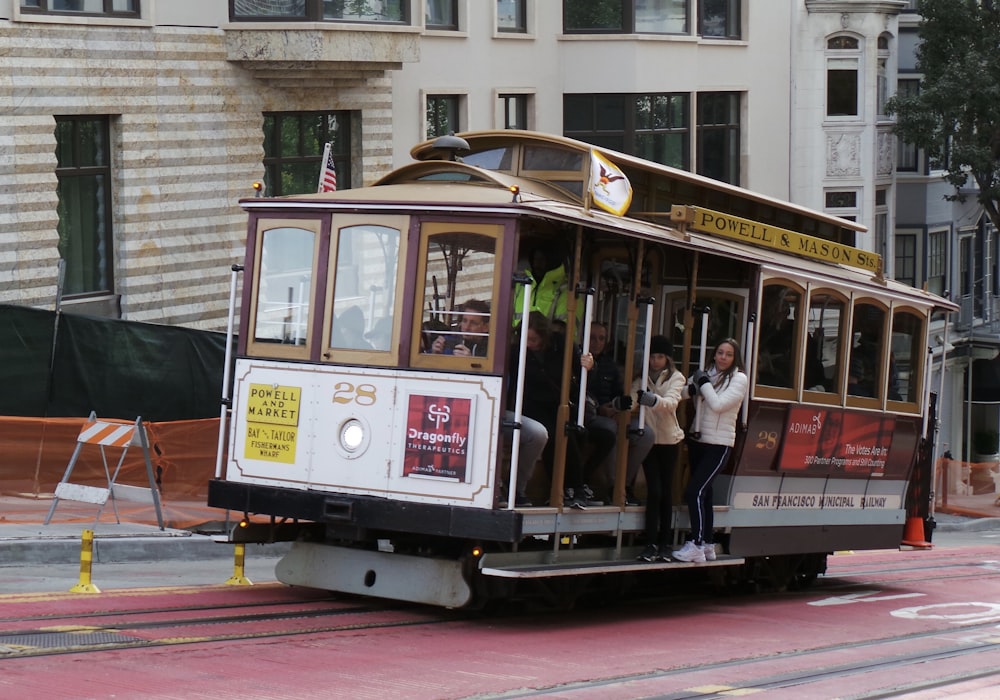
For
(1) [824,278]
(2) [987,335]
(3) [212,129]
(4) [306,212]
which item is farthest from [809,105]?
(4) [306,212]

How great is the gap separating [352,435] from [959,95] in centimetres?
2728

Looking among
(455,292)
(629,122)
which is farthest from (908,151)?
(455,292)

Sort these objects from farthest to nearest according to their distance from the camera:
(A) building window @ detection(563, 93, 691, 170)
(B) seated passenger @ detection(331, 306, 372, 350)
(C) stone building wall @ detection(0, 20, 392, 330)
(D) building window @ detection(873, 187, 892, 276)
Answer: (D) building window @ detection(873, 187, 892, 276) < (A) building window @ detection(563, 93, 691, 170) < (C) stone building wall @ detection(0, 20, 392, 330) < (B) seated passenger @ detection(331, 306, 372, 350)

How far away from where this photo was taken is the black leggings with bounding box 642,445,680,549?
1227 cm

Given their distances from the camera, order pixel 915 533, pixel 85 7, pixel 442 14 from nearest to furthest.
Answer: pixel 915 533 → pixel 85 7 → pixel 442 14

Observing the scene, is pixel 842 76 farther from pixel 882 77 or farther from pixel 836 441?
pixel 836 441

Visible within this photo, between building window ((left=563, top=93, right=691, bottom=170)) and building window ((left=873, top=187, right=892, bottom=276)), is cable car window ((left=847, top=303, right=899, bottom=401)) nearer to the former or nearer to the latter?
building window ((left=563, top=93, right=691, bottom=170))

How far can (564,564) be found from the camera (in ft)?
38.0

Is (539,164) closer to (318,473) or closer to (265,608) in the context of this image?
(318,473)

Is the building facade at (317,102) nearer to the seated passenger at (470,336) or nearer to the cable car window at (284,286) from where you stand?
the cable car window at (284,286)

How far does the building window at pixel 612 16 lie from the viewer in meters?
29.3

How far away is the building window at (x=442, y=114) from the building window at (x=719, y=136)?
650 centimetres

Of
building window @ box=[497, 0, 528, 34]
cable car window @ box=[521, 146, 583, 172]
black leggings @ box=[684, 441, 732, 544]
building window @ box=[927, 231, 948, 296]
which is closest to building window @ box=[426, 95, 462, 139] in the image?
building window @ box=[497, 0, 528, 34]

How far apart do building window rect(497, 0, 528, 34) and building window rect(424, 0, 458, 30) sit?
1.35 meters
